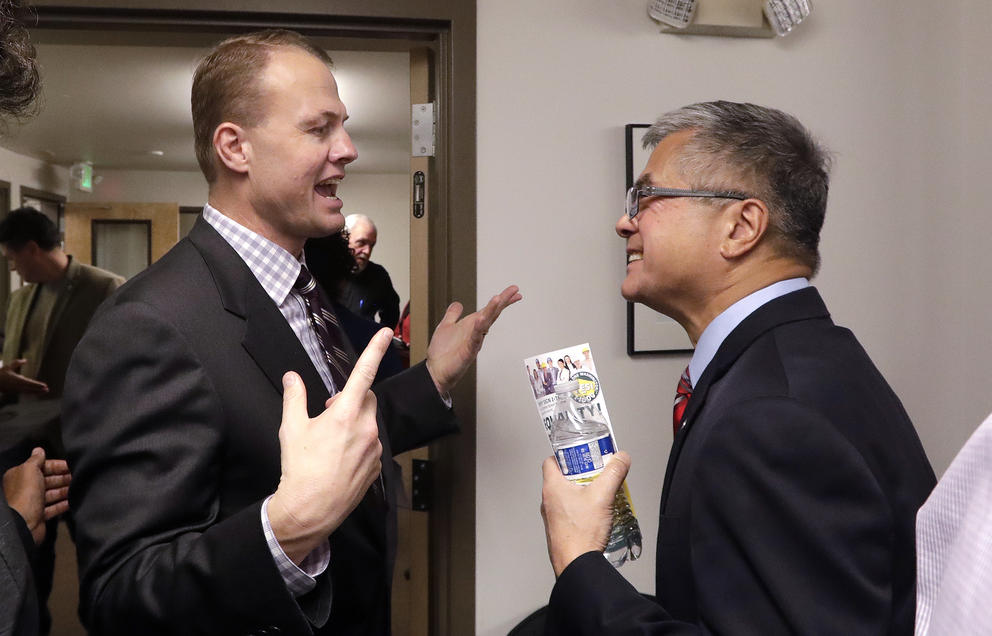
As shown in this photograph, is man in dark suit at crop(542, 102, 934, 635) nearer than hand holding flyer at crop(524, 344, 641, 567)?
Yes

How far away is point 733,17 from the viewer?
2.28 meters

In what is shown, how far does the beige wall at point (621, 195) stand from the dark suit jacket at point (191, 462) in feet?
2.91

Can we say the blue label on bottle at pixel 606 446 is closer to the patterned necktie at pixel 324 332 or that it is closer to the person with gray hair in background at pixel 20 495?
the patterned necktie at pixel 324 332

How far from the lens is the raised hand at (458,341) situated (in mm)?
1913

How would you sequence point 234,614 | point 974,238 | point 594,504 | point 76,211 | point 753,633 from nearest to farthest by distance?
point 753,633 < point 234,614 < point 594,504 < point 974,238 < point 76,211

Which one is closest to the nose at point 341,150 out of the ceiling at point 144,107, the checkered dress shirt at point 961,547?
the checkered dress shirt at point 961,547

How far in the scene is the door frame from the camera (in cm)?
214

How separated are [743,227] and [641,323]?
95cm

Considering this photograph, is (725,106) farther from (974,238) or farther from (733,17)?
(974,238)

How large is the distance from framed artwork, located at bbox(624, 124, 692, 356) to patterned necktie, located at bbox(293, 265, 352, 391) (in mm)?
915

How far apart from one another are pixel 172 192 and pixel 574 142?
9.33 meters

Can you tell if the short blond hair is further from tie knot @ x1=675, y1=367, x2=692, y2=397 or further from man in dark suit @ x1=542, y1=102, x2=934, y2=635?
tie knot @ x1=675, y1=367, x2=692, y2=397

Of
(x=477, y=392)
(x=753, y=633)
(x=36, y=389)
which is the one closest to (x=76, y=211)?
(x=36, y=389)

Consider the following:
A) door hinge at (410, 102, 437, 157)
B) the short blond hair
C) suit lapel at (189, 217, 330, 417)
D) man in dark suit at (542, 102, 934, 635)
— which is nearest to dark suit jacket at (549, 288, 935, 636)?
man in dark suit at (542, 102, 934, 635)
